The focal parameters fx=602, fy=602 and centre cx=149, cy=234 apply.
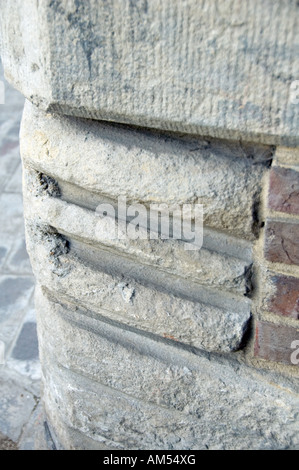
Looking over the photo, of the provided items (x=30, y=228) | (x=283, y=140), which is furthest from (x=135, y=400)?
(x=283, y=140)

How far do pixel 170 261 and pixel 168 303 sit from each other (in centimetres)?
9

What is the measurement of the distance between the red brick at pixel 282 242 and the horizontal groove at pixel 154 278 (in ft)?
0.41

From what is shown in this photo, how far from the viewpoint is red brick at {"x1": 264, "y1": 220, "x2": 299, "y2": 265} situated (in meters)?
0.88

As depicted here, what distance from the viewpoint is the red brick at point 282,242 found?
885mm

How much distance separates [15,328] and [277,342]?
1257 mm

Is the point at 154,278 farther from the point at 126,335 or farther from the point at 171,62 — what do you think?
the point at 171,62

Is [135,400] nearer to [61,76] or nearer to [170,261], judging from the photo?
[170,261]

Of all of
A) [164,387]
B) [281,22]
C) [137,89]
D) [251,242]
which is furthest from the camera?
[164,387]

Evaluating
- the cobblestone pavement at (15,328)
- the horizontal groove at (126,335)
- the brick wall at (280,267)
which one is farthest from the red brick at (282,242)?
the cobblestone pavement at (15,328)

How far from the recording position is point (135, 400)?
1204 millimetres

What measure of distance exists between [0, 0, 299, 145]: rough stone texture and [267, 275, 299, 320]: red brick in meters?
0.23

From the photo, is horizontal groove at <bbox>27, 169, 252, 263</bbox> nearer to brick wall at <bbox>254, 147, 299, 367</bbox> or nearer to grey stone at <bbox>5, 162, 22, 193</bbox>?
brick wall at <bbox>254, 147, 299, 367</bbox>

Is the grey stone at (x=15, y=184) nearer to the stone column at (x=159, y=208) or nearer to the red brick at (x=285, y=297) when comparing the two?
the stone column at (x=159, y=208)

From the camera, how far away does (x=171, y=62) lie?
799 millimetres
